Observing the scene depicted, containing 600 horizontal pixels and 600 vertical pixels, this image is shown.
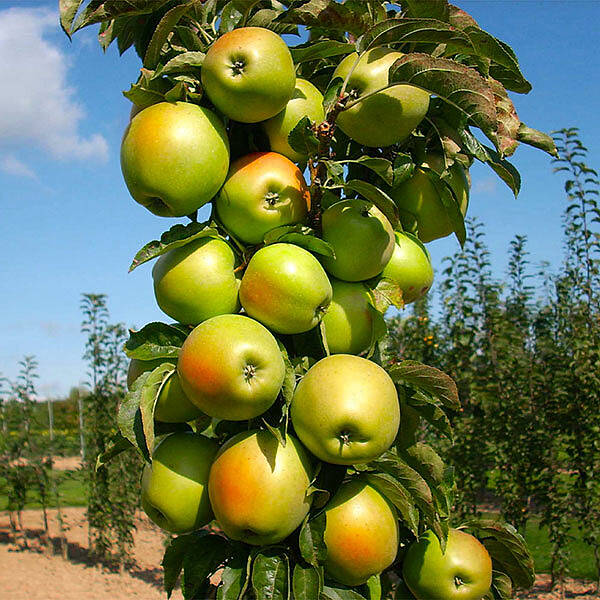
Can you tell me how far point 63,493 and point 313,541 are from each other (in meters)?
15.4

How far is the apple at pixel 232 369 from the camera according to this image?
110 centimetres

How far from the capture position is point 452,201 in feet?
4.62

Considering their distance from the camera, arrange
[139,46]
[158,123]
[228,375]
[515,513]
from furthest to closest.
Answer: [515,513] < [139,46] < [158,123] < [228,375]

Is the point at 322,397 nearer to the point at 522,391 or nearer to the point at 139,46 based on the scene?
the point at 139,46

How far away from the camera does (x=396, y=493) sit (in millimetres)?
1245

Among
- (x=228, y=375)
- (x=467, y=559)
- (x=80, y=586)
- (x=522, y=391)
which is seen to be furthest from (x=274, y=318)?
(x=80, y=586)

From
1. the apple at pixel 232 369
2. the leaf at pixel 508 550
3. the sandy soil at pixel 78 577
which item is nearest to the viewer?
the apple at pixel 232 369

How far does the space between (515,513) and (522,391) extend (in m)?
1.32

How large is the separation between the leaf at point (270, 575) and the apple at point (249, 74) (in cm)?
94

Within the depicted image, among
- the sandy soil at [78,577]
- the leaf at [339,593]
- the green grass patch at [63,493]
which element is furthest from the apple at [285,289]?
the green grass patch at [63,493]

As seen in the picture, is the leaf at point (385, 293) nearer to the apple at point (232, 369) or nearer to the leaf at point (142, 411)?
the apple at point (232, 369)

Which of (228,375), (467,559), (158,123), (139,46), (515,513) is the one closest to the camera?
(228,375)

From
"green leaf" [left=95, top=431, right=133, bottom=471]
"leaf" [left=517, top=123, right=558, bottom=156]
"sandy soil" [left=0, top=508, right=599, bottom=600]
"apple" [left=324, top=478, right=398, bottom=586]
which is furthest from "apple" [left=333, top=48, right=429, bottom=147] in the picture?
"sandy soil" [left=0, top=508, right=599, bottom=600]

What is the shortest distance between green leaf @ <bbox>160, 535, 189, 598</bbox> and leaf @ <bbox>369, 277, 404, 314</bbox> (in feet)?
2.33
